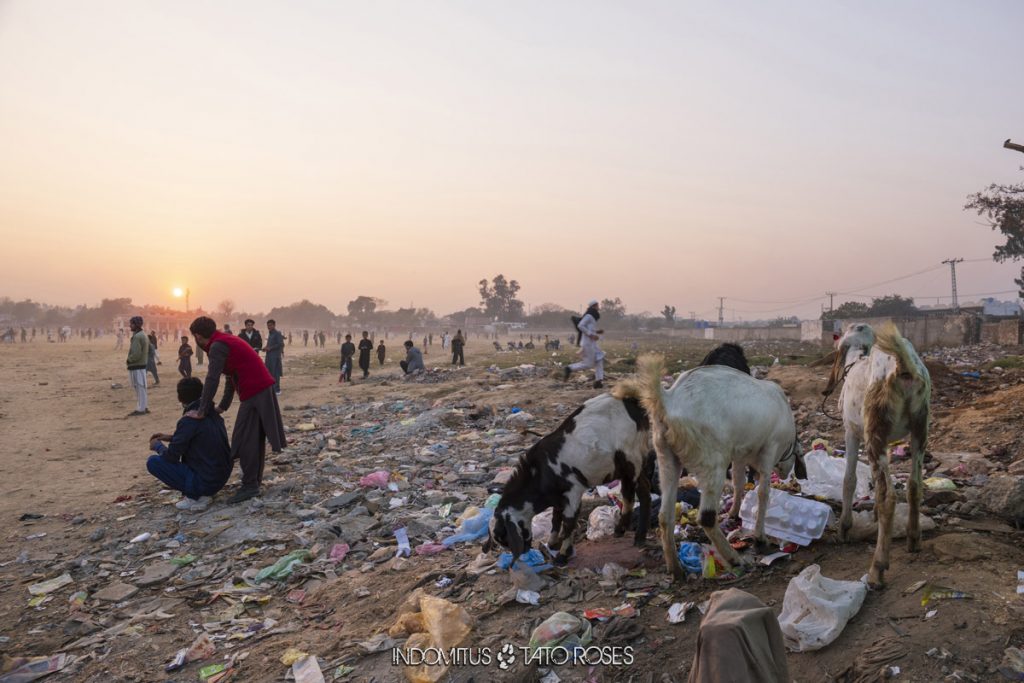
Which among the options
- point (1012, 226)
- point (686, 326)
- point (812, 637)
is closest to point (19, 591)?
point (812, 637)

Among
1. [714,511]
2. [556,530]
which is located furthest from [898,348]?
[556,530]

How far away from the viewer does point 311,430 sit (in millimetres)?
11594

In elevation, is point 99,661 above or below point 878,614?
below

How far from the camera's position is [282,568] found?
532cm

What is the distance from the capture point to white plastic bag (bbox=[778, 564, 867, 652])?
119 inches

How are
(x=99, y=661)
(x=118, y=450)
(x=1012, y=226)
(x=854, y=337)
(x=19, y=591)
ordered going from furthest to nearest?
1. (x=1012, y=226)
2. (x=118, y=450)
3. (x=19, y=591)
4. (x=854, y=337)
5. (x=99, y=661)

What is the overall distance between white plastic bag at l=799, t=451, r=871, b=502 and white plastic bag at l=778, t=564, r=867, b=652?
1672mm

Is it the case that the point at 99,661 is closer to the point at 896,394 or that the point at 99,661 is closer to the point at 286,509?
the point at 286,509

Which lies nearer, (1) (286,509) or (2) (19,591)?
(2) (19,591)

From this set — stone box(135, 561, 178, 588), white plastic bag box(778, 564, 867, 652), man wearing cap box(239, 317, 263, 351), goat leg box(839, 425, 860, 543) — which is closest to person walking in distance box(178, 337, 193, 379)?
man wearing cap box(239, 317, 263, 351)

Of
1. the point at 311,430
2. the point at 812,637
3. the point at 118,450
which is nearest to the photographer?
the point at 812,637

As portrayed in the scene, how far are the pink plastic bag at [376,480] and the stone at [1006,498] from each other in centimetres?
602

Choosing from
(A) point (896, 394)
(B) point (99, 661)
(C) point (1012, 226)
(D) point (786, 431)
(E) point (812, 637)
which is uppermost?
(C) point (1012, 226)

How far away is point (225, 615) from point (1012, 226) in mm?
21106
